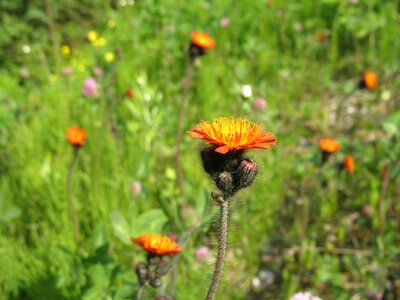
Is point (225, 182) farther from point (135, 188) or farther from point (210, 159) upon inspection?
point (135, 188)

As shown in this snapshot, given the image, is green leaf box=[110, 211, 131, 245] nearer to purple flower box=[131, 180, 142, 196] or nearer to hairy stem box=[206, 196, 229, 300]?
purple flower box=[131, 180, 142, 196]

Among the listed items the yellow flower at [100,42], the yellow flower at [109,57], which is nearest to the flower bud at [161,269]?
the yellow flower at [109,57]

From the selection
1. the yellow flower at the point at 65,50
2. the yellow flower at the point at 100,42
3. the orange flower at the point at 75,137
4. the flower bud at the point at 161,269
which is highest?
the yellow flower at the point at 100,42

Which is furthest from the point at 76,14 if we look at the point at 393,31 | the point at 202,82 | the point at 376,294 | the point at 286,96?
the point at 376,294

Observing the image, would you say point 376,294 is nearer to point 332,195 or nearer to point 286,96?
point 332,195

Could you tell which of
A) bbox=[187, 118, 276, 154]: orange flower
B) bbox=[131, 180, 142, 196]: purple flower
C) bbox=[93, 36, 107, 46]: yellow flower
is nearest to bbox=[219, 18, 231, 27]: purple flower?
bbox=[93, 36, 107, 46]: yellow flower

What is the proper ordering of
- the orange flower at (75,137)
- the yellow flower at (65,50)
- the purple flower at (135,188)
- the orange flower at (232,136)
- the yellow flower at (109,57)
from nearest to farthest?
the orange flower at (232,136)
the orange flower at (75,137)
the purple flower at (135,188)
the yellow flower at (109,57)
the yellow flower at (65,50)

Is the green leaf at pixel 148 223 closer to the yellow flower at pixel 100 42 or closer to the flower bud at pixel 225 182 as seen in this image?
the flower bud at pixel 225 182
